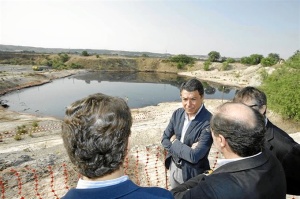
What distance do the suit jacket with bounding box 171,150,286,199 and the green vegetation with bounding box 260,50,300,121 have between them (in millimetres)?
17504

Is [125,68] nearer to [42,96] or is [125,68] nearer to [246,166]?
[42,96]

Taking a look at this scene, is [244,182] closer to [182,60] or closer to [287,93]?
[287,93]

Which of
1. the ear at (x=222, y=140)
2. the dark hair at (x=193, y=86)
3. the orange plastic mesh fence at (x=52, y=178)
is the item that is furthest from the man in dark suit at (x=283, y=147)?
the orange plastic mesh fence at (x=52, y=178)

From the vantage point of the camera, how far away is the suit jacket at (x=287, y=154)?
10.5 feet

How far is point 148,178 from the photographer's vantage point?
23.9ft

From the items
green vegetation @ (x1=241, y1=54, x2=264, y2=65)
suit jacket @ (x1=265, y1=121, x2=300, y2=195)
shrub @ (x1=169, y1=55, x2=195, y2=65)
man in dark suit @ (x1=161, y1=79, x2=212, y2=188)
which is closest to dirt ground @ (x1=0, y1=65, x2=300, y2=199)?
man in dark suit @ (x1=161, y1=79, x2=212, y2=188)

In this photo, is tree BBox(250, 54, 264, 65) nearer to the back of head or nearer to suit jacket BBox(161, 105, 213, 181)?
suit jacket BBox(161, 105, 213, 181)

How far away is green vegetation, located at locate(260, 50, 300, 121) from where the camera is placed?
1688cm

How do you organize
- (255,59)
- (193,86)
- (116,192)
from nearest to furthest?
(116,192) → (193,86) → (255,59)

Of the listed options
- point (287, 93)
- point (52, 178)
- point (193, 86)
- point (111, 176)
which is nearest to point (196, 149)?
point (193, 86)

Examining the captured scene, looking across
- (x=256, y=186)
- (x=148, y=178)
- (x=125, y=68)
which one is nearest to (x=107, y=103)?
(x=256, y=186)

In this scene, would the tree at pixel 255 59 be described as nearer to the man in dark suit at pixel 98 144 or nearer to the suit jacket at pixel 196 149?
the suit jacket at pixel 196 149

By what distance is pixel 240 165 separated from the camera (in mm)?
1818

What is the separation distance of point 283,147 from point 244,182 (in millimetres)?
2102
